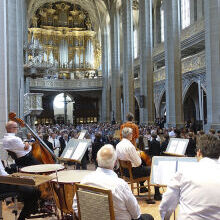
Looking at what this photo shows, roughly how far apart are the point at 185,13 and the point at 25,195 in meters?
24.9

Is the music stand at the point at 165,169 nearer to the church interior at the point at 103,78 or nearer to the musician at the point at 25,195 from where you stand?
the church interior at the point at 103,78

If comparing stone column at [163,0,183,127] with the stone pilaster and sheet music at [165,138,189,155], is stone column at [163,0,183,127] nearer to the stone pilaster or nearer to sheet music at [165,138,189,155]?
sheet music at [165,138,189,155]

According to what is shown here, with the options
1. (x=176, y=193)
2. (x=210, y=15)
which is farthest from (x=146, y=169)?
(x=210, y=15)

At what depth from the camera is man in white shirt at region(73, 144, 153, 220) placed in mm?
3186

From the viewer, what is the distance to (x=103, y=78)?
38.2 metres

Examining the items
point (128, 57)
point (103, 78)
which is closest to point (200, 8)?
point (128, 57)

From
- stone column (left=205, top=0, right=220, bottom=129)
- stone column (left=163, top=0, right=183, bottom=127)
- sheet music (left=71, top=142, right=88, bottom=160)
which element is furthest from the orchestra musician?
stone column (left=163, top=0, right=183, bottom=127)

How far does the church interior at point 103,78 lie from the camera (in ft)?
28.0

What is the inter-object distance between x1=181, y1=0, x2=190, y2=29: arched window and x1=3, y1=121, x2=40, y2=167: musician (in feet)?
75.6

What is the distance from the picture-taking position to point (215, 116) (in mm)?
14148

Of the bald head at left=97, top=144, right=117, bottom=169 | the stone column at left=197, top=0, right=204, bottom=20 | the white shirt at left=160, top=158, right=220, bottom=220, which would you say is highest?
the stone column at left=197, top=0, right=204, bottom=20

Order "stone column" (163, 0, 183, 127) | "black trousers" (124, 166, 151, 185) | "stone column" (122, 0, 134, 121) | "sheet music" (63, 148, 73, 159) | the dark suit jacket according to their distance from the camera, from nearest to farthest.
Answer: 1. "black trousers" (124, 166, 151, 185)
2. "sheet music" (63, 148, 73, 159)
3. the dark suit jacket
4. "stone column" (163, 0, 183, 127)
5. "stone column" (122, 0, 134, 121)

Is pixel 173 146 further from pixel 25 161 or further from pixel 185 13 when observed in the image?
pixel 185 13

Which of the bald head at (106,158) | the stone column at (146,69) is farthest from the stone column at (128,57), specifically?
the bald head at (106,158)
